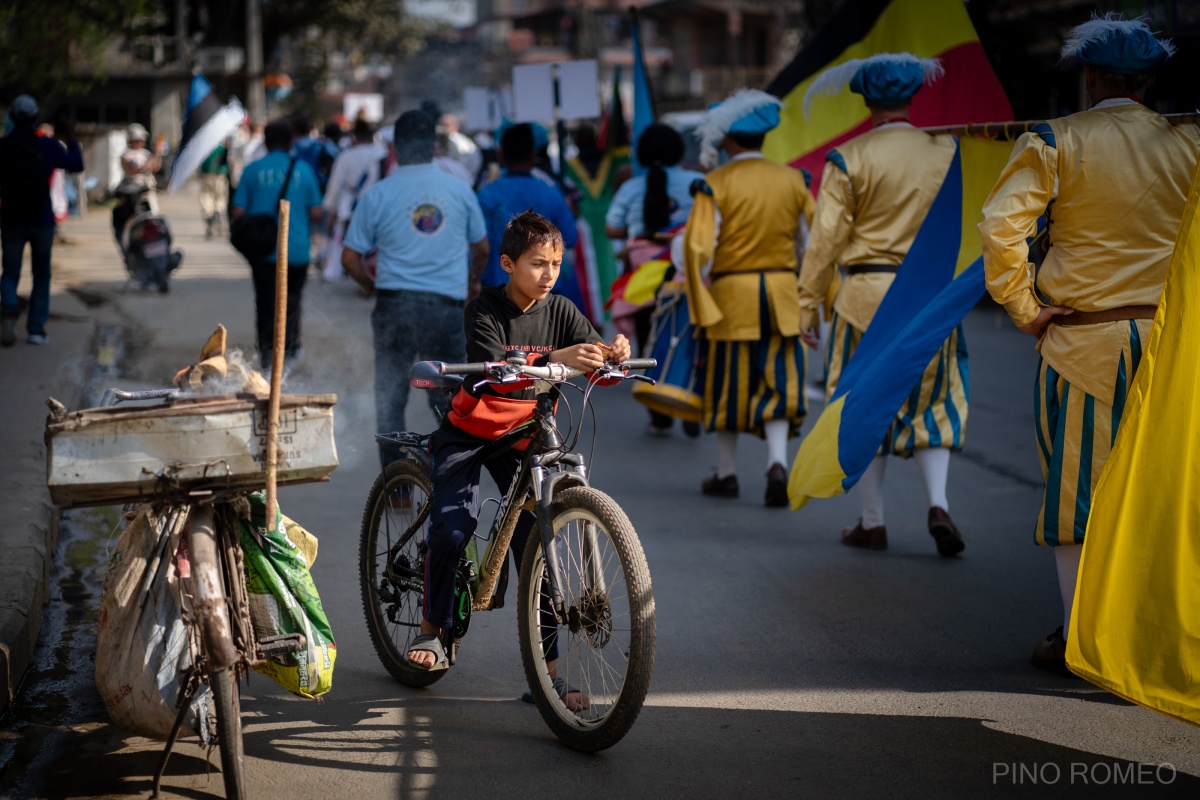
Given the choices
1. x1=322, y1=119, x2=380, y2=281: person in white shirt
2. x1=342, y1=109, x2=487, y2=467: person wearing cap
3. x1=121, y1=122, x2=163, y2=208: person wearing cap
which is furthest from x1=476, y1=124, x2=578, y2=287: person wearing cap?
x1=121, y1=122, x2=163, y2=208: person wearing cap

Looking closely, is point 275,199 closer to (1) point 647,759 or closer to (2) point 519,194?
(2) point 519,194

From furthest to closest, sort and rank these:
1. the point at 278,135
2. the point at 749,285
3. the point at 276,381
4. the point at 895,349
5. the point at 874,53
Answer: the point at 278,135
the point at 874,53
the point at 749,285
the point at 895,349
the point at 276,381

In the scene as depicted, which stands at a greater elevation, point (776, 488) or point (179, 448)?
A: point (179, 448)

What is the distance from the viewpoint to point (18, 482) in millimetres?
6773

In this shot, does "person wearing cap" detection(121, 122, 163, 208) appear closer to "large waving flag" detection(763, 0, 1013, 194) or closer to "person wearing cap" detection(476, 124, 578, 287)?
"person wearing cap" detection(476, 124, 578, 287)

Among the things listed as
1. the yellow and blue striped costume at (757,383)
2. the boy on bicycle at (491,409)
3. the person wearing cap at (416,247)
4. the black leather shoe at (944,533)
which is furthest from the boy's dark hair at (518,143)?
the boy on bicycle at (491,409)

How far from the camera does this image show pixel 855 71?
22.8 feet

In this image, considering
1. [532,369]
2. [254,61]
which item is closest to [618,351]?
[532,369]

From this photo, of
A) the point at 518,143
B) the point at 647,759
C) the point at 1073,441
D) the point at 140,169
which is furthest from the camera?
the point at 140,169

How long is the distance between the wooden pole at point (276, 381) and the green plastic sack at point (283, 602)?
0.91 ft

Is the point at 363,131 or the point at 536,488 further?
the point at 363,131

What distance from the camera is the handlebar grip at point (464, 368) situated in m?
3.85

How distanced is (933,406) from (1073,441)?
187cm

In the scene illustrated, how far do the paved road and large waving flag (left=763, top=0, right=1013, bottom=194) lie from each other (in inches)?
80.3
